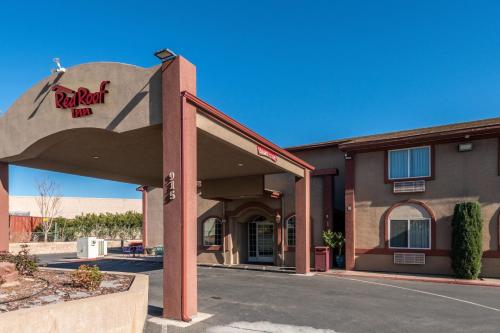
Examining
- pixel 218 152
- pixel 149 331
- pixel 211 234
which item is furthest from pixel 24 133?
pixel 211 234

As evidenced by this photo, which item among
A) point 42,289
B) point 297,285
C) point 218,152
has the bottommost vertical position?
point 297,285

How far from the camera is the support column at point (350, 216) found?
19.0 meters

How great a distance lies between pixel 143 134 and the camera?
10.7m

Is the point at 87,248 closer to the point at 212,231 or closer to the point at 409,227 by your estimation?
the point at 212,231

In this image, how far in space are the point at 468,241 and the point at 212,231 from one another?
13791 millimetres

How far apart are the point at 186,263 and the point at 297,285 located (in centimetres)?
696

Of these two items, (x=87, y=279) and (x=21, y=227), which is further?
(x=21, y=227)

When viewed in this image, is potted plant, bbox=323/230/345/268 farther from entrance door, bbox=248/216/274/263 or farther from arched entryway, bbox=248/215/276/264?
entrance door, bbox=248/216/274/263

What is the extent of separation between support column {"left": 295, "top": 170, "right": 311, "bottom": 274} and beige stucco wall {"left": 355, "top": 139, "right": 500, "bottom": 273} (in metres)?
2.67

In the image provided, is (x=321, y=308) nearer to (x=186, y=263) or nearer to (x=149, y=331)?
(x=186, y=263)

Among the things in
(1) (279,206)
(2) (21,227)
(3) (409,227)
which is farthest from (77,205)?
(3) (409,227)

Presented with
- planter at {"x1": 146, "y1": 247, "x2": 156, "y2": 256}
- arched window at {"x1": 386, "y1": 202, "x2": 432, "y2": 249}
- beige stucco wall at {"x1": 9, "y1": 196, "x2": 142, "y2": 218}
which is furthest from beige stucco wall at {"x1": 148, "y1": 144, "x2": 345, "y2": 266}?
beige stucco wall at {"x1": 9, "y1": 196, "x2": 142, "y2": 218}

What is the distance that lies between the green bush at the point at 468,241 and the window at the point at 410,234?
155 centimetres

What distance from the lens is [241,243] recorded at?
2325cm
